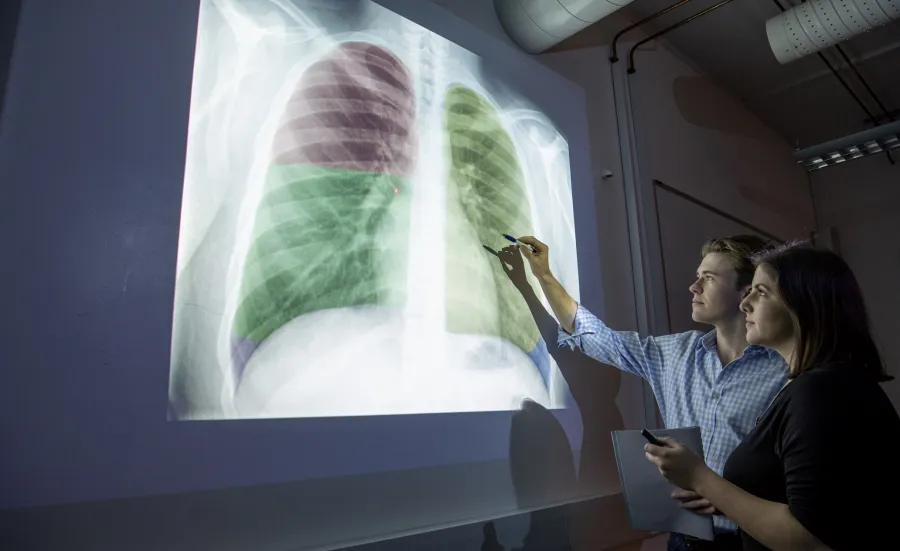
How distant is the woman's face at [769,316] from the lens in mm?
933

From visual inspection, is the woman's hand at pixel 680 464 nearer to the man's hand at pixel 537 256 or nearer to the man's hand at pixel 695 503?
the man's hand at pixel 695 503

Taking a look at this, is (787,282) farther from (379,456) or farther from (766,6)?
(766,6)

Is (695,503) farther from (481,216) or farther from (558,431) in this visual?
(481,216)

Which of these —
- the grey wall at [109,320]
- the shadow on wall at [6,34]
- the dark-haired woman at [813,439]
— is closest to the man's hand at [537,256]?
the dark-haired woman at [813,439]

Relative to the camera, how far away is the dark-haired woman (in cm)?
70

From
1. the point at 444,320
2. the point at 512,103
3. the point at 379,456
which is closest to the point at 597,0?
→ the point at 512,103

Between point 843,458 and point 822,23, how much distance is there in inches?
76.8

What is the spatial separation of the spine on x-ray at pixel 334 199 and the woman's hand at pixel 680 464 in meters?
0.58

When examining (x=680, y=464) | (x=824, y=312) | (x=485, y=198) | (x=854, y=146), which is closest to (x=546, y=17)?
(x=485, y=198)

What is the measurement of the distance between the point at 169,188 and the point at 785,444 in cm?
99

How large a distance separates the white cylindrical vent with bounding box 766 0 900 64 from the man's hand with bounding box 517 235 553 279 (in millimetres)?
A: 1476

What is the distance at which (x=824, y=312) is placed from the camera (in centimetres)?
85

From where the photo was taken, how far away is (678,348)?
4.74 feet

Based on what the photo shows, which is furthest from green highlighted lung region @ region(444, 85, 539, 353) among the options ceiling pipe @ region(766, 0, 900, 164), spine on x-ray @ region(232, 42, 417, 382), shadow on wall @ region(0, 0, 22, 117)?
ceiling pipe @ region(766, 0, 900, 164)
